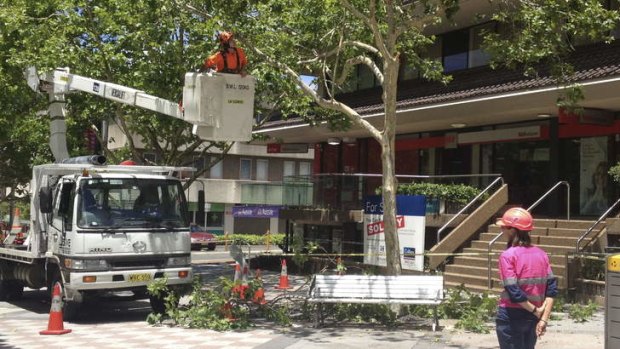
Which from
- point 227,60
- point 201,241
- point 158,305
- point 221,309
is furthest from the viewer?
point 201,241

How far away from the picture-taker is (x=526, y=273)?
17.7 ft

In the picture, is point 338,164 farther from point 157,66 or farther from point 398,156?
point 157,66

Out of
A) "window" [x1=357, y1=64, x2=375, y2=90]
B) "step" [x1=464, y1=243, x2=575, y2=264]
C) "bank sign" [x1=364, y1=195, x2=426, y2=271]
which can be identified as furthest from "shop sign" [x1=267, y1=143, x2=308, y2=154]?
"step" [x1=464, y1=243, x2=575, y2=264]

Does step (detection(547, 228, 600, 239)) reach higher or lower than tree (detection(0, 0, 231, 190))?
lower

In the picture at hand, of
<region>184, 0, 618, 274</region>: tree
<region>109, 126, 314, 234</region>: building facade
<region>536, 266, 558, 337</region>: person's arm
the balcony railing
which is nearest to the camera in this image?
<region>536, 266, 558, 337</region>: person's arm

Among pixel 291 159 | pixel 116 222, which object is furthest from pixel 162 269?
pixel 291 159

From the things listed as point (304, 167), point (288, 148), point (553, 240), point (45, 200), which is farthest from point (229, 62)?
point (304, 167)

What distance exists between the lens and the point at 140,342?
9.73 metres

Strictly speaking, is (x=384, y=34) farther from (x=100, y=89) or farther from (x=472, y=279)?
(x=100, y=89)

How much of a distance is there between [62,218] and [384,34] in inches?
314

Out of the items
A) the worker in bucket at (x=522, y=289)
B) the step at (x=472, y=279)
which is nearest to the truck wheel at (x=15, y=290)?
the step at (x=472, y=279)

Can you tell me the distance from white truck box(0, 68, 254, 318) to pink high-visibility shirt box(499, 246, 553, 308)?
5.44m

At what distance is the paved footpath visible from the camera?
9.34m

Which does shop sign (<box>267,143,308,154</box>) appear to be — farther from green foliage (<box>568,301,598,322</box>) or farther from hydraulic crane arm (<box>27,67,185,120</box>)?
green foliage (<box>568,301,598,322</box>)
